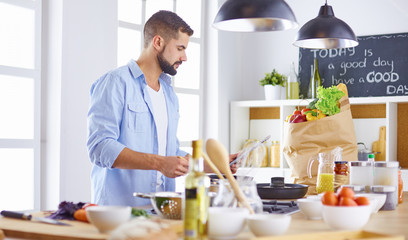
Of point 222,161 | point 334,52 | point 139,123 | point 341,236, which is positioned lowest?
point 341,236

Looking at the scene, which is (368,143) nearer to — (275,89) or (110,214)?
(275,89)

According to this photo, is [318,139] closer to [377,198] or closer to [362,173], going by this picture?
[362,173]

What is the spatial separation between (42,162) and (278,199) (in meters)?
1.89

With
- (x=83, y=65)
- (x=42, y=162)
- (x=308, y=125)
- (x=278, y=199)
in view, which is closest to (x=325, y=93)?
(x=308, y=125)

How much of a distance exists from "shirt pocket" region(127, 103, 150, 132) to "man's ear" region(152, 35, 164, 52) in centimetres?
37

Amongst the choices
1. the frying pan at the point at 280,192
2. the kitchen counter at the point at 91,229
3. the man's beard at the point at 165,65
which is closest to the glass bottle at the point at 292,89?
the man's beard at the point at 165,65

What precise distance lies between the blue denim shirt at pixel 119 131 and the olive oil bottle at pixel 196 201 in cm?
110

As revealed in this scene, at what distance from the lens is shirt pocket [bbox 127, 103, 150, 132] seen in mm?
2850

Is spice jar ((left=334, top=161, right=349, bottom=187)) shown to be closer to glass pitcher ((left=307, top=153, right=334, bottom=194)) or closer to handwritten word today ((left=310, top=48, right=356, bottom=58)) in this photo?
glass pitcher ((left=307, top=153, right=334, bottom=194))

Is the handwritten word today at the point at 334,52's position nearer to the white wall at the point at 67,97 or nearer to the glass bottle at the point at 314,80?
the glass bottle at the point at 314,80

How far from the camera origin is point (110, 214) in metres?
1.60

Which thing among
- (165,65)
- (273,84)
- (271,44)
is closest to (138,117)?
(165,65)

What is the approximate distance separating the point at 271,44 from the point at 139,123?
3157mm

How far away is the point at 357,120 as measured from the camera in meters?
5.27
